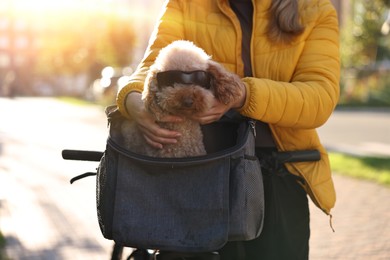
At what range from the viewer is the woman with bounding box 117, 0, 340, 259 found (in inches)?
89.7

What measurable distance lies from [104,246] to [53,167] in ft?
18.5

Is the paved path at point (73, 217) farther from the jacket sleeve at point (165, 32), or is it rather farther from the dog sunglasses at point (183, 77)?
the dog sunglasses at point (183, 77)

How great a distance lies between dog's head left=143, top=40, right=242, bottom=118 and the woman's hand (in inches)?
1.9

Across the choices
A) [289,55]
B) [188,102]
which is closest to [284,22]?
[289,55]

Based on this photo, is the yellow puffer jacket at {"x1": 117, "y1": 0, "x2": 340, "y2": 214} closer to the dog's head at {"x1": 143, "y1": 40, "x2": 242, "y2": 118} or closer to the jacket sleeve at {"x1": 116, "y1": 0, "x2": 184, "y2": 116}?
the jacket sleeve at {"x1": 116, "y1": 0, "x2": 184, "y2": 116}

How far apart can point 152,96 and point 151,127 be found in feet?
0.37

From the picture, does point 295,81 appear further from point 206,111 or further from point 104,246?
point 104,246

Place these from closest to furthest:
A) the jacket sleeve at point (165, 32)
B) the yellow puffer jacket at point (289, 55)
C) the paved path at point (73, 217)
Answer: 1. the yellow puffer jacket at point (289, 55)
2. the jacket sleeve at point (165, 32)
3. the paved path at point (73, 217)

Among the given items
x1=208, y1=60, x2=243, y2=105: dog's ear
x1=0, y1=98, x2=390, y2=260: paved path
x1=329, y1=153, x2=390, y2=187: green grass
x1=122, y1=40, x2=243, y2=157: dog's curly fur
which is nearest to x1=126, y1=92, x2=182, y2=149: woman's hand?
x1=122, y1=40, x2=243, y2=157: dog's curly fur

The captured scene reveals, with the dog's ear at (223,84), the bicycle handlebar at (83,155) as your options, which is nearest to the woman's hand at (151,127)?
the dog's ear at (223,84)

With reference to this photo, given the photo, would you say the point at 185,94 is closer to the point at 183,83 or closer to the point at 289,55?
the point at 183,83

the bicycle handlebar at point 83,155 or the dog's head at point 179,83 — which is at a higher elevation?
the dog's head at point 179,83

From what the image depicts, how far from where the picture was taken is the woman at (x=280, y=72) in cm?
228

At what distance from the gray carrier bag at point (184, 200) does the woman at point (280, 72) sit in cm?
25
